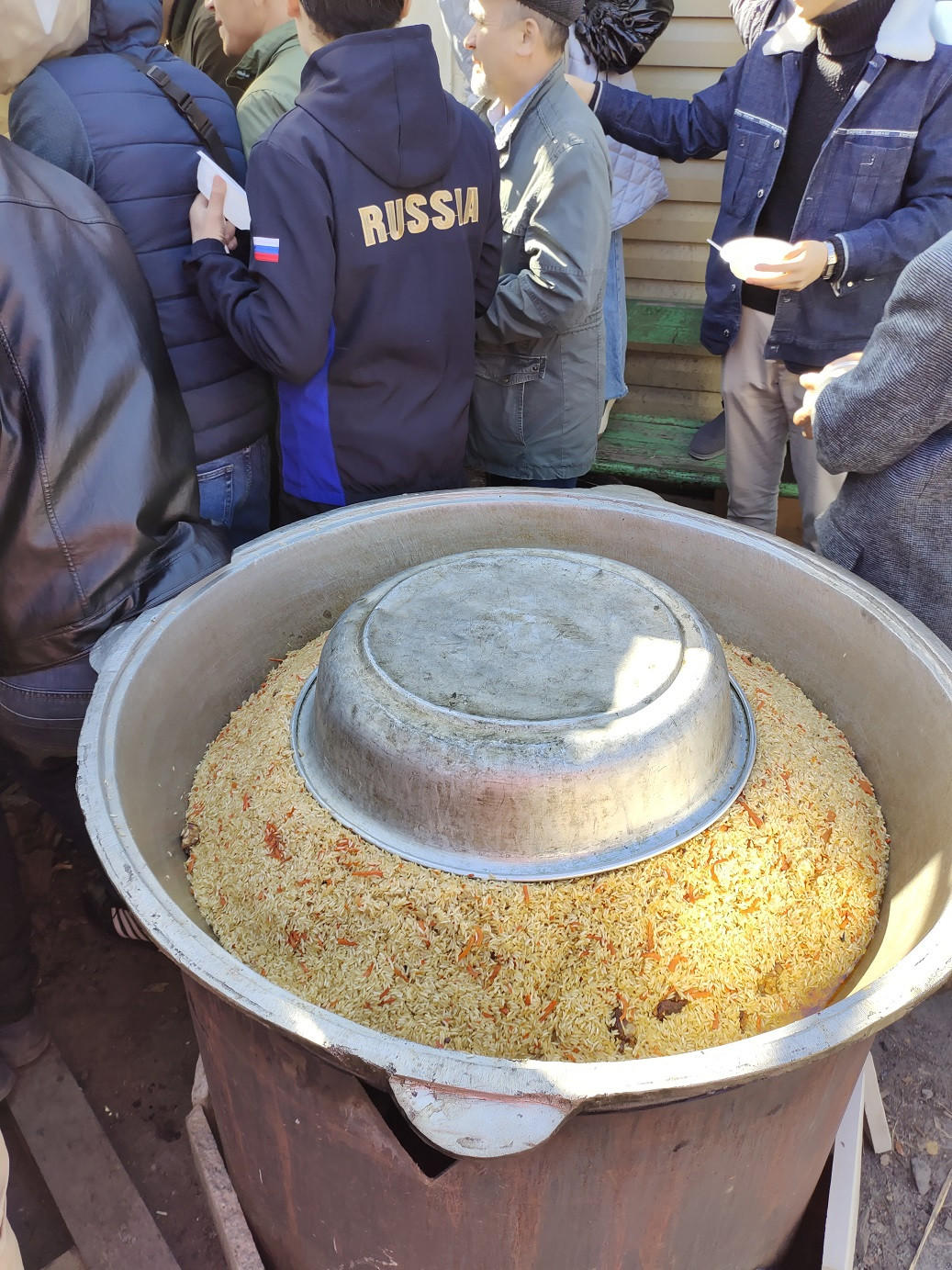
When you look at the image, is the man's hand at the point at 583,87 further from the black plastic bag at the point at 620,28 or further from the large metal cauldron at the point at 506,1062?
the large metal cauldron at the point at 506,1062

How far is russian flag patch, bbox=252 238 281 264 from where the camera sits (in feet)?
6.79

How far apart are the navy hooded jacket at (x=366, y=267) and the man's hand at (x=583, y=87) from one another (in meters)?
1.26

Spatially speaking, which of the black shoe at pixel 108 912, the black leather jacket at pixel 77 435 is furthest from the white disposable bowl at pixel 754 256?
the black shoe at pixel 108 912

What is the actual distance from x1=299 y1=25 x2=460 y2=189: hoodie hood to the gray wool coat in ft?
3.78

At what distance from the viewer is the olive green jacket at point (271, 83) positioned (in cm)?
261

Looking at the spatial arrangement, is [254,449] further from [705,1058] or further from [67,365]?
[705,1058]

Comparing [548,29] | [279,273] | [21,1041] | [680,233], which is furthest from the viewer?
[680,233]

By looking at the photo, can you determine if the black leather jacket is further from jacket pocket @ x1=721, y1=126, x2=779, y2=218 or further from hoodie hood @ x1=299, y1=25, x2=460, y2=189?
jacket pocket @ x1=721, y1=126, x2=779, y2=218

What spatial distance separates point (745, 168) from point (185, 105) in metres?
2.07

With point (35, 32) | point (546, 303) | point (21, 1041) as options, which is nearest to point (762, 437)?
point (546, 303)

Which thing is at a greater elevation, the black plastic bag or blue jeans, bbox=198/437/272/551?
the black plastic bag

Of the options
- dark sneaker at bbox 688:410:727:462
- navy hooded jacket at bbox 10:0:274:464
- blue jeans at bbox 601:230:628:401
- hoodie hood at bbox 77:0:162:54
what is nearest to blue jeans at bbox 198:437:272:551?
navy hooded jacket at bbox 10:0:274:464

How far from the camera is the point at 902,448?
6.09 ft

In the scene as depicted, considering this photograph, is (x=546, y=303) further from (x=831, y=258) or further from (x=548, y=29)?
(x=831, y=258)
